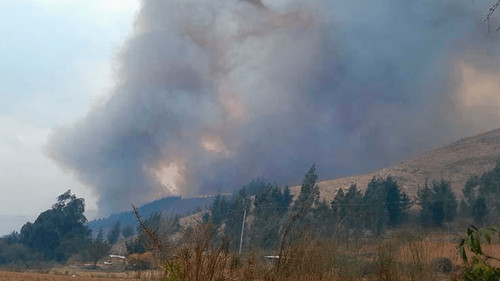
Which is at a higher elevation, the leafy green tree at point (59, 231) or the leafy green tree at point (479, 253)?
the leafy green tree at point (59, 231)

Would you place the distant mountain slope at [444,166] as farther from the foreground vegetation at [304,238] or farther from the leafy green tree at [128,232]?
the leafy green tree at [128,232]

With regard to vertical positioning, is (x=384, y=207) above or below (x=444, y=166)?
below

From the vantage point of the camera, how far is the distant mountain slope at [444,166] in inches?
2822

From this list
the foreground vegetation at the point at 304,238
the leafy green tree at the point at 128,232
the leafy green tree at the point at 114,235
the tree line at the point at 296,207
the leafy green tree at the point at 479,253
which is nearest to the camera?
the leafy green tree at the point at 479,253

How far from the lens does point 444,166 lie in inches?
3221

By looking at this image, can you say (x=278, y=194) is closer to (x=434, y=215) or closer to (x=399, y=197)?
(x=399, y=197)

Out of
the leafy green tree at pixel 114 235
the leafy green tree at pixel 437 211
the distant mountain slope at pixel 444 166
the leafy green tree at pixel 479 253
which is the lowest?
the leafy green tree at pixel 479 253

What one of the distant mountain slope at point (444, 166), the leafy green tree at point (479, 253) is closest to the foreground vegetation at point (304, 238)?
the leafy green tree at point (479, 253)

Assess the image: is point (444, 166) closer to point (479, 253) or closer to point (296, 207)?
point (296, 207)

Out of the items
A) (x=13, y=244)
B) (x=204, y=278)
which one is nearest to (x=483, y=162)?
(x=13, y=244)

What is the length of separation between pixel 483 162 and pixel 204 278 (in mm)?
83052

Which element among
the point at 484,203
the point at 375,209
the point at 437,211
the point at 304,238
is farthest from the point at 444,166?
the point at 304,238

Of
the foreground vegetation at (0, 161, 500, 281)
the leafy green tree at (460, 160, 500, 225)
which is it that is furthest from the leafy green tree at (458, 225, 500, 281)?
the leafy green tree at (460, 160, 500, 225)

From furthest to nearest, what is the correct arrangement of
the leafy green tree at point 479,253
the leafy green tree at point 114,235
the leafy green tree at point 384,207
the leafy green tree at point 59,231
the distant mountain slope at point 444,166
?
1. the leafy green tree at point 114,235
2. the distant mountain slope at point 444,166
3. the leafy green tree at point 59,231
4. the leafy green tree at point 384,207
5. the leafy green tree at point 479,253
